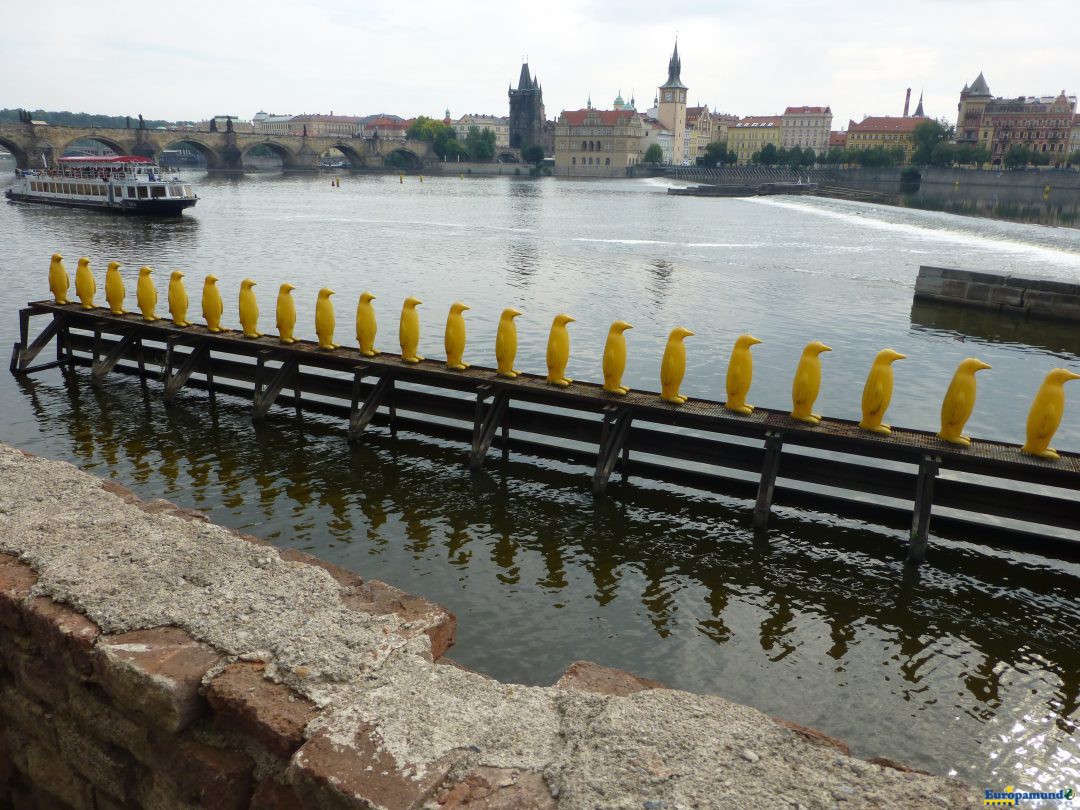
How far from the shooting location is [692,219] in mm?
67375

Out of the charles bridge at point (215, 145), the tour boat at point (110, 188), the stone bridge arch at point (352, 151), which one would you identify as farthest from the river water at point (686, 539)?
the stone bridge arch at point (352, 151)

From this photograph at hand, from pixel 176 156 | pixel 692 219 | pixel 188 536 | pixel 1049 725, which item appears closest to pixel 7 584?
pixel 188 536

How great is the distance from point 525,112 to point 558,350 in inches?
7412

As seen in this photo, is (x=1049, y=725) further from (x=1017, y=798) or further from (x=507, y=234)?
(x=507, y=234)

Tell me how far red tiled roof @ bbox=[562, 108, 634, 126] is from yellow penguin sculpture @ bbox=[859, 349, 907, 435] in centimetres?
17154

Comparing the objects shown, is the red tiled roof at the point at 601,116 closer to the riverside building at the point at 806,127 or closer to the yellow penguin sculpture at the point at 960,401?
the riverside building at the point at 806,127

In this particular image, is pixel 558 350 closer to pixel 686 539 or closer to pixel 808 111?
pixel 686 539

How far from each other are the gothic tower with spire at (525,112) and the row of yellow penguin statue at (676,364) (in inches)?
7053

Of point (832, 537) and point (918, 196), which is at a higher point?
point (918, 196)

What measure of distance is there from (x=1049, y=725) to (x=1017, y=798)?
1330mm

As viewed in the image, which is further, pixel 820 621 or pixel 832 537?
pixel 832 537

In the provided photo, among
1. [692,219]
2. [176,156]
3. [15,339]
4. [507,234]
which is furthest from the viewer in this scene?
[176,156]

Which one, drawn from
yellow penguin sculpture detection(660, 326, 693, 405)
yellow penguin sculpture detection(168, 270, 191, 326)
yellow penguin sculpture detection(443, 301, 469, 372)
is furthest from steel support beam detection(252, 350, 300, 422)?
yellow penguin sculpture detection(660, 326, 693, 405)

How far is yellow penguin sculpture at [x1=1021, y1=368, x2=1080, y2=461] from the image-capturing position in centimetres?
963
